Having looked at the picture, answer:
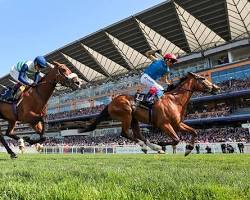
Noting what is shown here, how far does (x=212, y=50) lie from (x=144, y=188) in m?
54.7

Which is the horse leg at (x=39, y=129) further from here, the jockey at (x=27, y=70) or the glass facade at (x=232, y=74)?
the glass facade at (x=232, y=74)

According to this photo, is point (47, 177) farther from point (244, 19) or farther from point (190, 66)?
point (190, 66)

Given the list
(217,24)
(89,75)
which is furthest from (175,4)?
(89,75)

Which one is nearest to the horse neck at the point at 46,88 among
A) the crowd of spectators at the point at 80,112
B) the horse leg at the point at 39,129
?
the horse leg at the point at 39,129

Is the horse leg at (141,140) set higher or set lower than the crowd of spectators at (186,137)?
lower

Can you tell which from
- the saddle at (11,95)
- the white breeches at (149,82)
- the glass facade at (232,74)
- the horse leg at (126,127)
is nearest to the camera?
the horse leg at (126,127)

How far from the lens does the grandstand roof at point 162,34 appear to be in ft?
171

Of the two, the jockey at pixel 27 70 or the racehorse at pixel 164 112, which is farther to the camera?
the jockey at pixel 27 70

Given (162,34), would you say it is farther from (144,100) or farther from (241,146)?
(144,100)

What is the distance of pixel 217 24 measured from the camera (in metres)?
54.6

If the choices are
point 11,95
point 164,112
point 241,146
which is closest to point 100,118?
point 164,112

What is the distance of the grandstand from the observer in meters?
50.7

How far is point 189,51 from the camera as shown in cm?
6206

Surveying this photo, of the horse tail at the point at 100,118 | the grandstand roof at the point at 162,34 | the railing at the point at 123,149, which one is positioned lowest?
the railing at the point at 123,149
